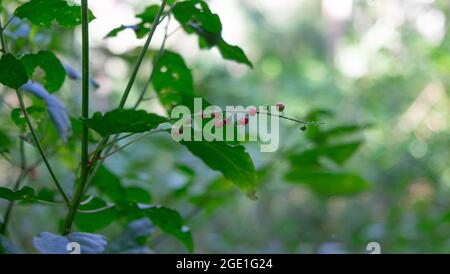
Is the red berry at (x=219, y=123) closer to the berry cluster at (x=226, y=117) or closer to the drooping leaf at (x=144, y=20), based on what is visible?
the berry cluster at (x=226, y=117)

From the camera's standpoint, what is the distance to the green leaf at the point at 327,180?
155 cm

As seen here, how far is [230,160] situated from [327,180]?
711mm

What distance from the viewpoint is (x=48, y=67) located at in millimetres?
1066

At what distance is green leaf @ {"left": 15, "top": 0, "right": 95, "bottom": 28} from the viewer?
3.05 ft

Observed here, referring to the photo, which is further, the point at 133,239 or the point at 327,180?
the point at 327,180

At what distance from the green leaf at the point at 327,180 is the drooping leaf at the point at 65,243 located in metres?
0.78

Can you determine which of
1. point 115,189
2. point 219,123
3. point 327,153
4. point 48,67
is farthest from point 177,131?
point 327,153

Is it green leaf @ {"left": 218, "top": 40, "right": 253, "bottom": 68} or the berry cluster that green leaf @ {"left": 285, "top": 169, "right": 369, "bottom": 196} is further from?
the berry cluster

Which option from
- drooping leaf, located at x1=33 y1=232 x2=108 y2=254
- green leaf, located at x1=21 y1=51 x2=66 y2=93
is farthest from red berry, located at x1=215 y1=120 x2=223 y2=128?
green leaf, located at x1=21 y1=51 x2=66 y2=93

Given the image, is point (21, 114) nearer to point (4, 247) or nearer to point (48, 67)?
point (48, 67)

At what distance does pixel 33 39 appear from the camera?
137 centimetres

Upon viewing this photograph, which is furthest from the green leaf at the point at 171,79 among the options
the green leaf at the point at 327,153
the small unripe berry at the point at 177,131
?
the green leaf at the point at 327,153

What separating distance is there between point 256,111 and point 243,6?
16.5ft

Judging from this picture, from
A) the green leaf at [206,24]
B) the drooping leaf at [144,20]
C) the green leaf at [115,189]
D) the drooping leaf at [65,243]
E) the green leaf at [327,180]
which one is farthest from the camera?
the green leaf at [327,180]
